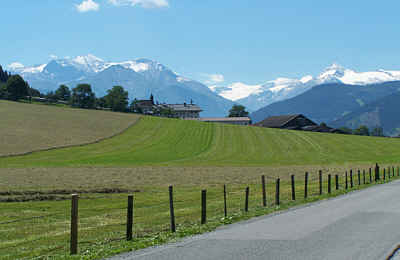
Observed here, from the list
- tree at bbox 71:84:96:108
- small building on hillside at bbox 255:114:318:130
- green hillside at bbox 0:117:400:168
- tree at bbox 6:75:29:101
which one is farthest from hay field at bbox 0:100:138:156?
tree at bbox 71:84:96:108

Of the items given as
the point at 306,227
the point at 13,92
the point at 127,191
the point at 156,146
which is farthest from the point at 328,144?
the point at 13,92

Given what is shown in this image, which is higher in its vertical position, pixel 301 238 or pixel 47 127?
pixel 47 127

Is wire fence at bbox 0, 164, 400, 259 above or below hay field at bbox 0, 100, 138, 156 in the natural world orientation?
below

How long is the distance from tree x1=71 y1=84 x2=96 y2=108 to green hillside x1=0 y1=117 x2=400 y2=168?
6837cm

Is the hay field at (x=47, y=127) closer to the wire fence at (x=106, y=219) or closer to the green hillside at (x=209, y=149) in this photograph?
the green hillside at (x=209, y=149)

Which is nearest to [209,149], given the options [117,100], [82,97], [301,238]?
[301,238]

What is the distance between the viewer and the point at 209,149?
81.8m

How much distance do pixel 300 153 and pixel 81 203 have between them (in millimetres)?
62098

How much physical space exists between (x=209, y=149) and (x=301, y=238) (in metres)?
69.1

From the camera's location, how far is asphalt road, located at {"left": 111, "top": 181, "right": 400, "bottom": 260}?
34.7 ft

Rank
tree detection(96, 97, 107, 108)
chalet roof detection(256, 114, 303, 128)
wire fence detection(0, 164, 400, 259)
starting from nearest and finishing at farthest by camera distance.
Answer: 1. wire fence detection(0, 164, 400, 259)
2. chalet roof detection(256, 114, 303, 128)
3. tree detection(96, 97, 107, 108)

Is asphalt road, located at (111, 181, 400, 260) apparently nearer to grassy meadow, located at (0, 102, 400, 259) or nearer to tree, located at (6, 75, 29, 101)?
grassy meadow, located at (0, 102, 400, 259)

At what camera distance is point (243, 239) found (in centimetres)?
1246

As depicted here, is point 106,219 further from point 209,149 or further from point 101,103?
point 101,103
